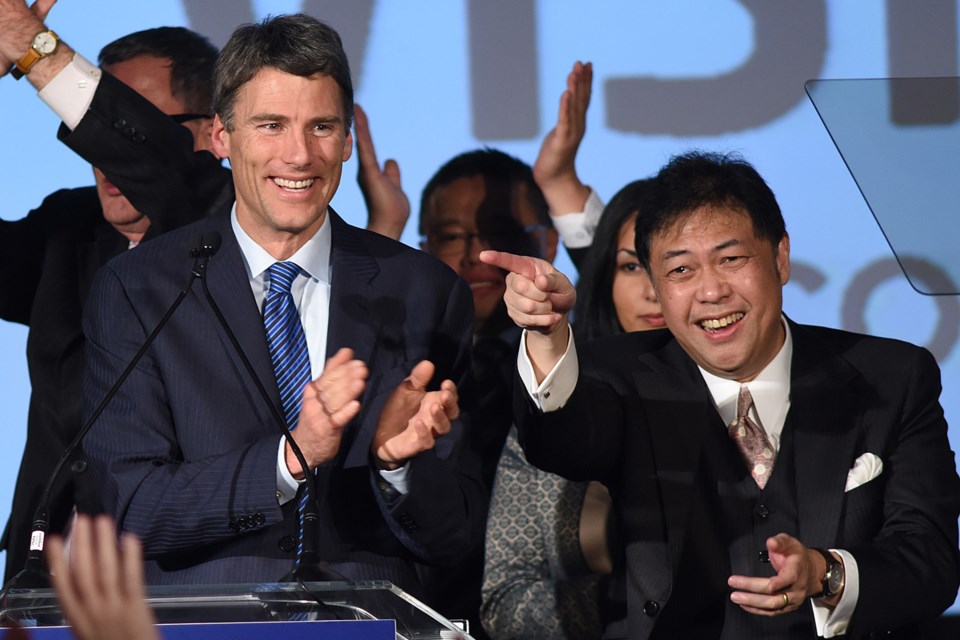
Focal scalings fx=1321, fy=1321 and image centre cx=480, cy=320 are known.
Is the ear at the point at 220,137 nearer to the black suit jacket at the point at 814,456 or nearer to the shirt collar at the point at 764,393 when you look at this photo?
the black suit jacket at the point at 814,456

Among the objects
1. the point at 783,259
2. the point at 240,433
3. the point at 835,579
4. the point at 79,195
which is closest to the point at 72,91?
the point at 79,195

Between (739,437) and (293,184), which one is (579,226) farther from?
(293,184)

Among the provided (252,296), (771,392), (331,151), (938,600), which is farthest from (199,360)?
(938,600)

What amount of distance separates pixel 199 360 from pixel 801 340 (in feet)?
3.56

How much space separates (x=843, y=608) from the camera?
205 cm

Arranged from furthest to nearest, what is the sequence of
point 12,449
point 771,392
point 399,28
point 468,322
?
point 399,28 → point 12,449 → point 771,392 → point 468,322

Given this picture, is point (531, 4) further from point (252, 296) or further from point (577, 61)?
point (252, 296)

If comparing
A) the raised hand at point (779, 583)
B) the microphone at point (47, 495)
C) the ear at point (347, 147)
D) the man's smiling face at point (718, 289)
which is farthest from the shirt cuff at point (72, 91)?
the raised hand at point (779, 583)

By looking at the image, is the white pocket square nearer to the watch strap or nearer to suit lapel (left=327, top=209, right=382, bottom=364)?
the watch strap

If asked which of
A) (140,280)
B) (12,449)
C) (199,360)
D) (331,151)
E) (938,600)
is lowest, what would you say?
(938,600)

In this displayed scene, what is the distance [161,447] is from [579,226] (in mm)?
1514

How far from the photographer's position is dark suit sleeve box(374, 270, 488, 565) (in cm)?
186

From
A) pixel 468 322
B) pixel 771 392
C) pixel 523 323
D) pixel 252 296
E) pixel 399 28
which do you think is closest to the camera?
pixel 523 323

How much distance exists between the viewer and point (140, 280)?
80.2 inches
